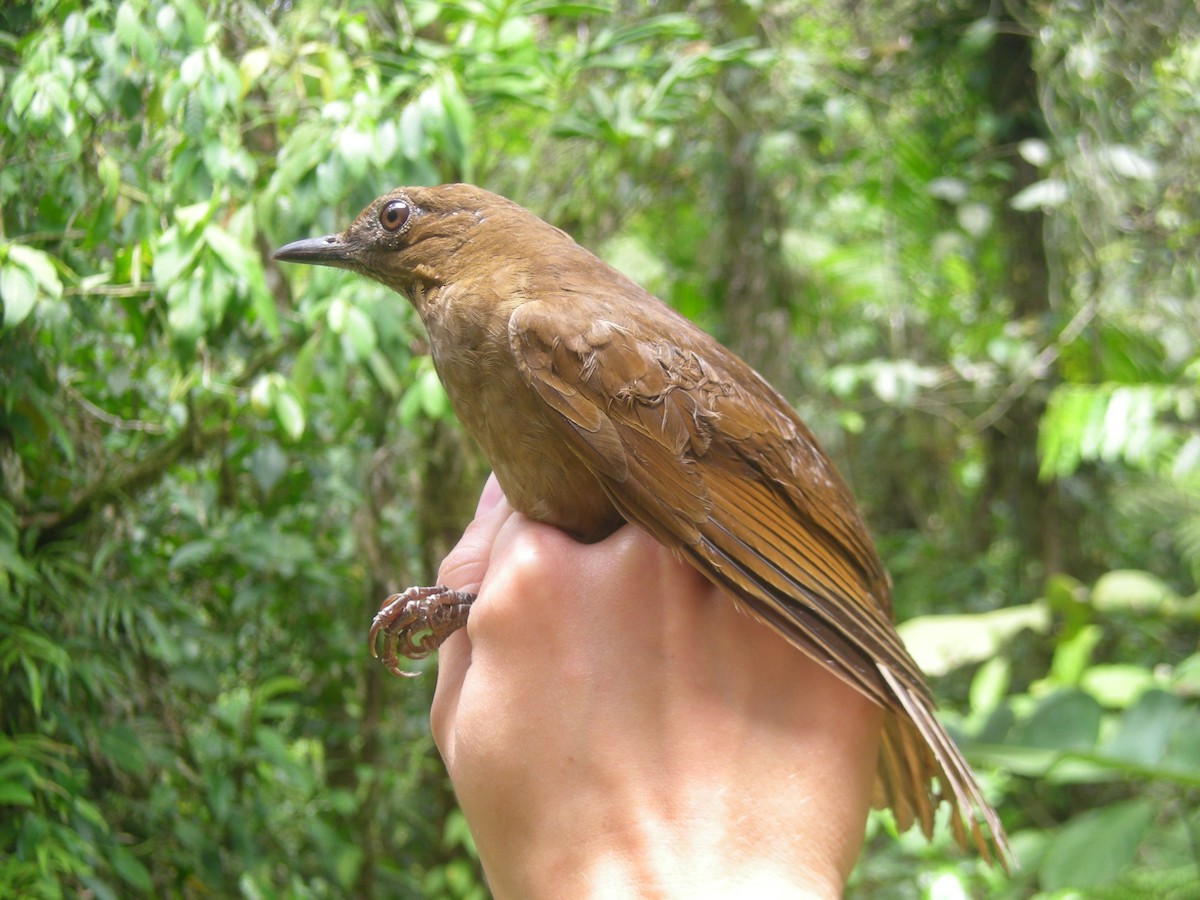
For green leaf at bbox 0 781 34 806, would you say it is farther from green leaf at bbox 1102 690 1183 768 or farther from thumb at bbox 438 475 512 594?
green leaf at bbox 1102 690 1183 768

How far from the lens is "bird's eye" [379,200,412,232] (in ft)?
7.18

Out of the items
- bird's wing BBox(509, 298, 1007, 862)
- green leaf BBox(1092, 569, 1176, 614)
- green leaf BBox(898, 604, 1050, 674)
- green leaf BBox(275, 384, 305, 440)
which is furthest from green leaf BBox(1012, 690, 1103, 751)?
green leaf BBox(275, 384, 305, 440)

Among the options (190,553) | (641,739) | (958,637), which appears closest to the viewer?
(641,739)

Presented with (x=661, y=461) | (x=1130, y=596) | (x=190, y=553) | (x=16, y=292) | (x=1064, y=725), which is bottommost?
(x=1130, y=596)

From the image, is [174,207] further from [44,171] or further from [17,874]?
[17,874]

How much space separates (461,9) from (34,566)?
170 cm

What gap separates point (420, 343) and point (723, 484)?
4.87ft

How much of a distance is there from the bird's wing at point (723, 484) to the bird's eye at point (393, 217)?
55 cm

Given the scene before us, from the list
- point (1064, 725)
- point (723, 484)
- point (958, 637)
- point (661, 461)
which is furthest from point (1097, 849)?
point (661, 461)

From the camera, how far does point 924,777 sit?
2047 millimetres

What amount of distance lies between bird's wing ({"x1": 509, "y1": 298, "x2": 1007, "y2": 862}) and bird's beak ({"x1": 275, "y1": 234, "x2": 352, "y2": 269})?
620 mm

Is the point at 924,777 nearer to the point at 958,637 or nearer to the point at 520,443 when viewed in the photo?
the point at 520,443

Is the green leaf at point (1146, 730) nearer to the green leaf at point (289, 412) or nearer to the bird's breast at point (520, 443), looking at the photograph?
the bird's breast at point (520, 443)

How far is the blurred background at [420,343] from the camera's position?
2.11 m
